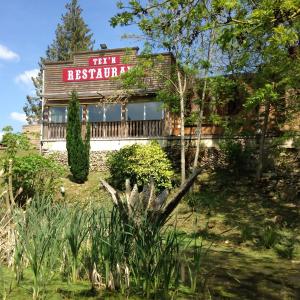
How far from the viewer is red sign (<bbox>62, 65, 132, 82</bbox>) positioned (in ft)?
86.4

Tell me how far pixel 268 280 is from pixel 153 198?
3.19 m

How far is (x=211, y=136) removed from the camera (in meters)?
22.5

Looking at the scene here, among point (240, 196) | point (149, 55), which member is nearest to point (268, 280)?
point (240, 196)

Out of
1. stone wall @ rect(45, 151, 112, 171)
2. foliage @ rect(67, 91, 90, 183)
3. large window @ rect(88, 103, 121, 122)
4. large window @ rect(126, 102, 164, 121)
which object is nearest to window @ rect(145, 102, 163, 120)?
large window @ rect(126, 102, 164, 121)

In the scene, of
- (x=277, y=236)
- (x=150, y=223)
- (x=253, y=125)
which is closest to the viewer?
(x=150, y=223)

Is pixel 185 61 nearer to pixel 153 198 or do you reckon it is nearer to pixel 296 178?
pixel 296 178

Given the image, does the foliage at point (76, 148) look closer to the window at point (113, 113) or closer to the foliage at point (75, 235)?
the window at point (113, 113)

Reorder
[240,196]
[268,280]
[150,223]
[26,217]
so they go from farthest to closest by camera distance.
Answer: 1. [240,196]
2. [268,280]
3. [26,217]
4. [150,223]

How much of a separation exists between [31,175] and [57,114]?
10386mm

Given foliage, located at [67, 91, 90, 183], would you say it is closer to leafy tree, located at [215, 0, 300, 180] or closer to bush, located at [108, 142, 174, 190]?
bush, located at [108, 142, 174, 190]

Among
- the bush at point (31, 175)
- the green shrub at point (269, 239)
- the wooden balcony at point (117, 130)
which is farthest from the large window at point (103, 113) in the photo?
the green shrub at point (269, 239)

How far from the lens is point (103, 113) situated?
87.3 feet

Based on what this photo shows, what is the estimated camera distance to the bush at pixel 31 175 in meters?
17.4

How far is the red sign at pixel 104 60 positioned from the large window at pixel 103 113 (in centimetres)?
259
